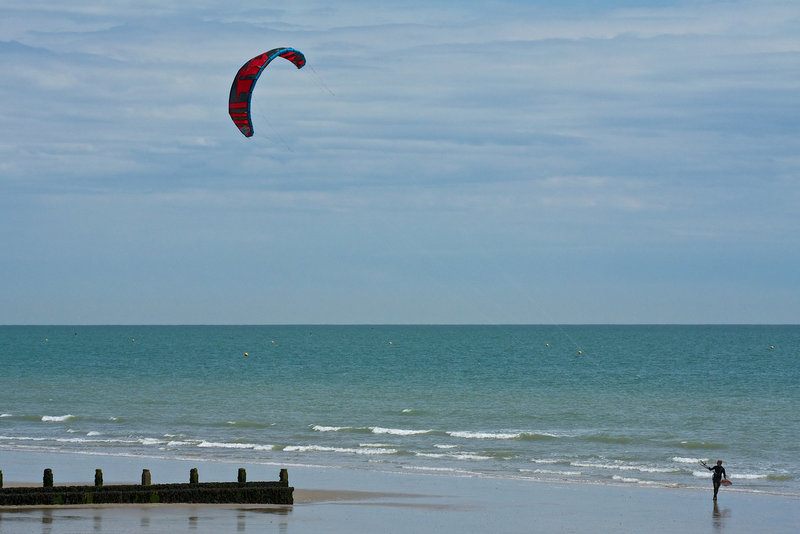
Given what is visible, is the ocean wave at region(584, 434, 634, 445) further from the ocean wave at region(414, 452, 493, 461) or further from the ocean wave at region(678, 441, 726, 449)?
the ocean wave at region(414, 452, 493, 461)

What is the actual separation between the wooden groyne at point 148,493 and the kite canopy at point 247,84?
10.8 m

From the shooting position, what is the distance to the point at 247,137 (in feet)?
96.9

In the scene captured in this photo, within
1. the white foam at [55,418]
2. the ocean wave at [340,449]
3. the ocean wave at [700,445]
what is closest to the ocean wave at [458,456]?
the ocean wave at [340,449]

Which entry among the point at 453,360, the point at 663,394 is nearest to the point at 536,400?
the point at 663,394

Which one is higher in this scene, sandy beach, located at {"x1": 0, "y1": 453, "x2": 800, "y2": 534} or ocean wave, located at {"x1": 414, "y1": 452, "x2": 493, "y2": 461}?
ocean wave, located at {"x1": 414, "y1": 452, "x2": 493, "y2": 461}

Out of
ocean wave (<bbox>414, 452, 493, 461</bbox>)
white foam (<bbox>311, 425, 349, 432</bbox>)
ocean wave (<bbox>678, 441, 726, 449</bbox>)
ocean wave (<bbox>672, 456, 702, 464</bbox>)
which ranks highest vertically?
white foam (<bbox>311, 425, 349, 432</bbox>)

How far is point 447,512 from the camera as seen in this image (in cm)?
2381

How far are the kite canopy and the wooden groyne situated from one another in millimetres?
10774

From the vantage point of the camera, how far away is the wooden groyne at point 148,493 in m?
22.0

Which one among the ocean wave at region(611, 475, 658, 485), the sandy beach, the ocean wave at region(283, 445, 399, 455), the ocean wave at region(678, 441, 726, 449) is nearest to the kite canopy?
the sandy beach

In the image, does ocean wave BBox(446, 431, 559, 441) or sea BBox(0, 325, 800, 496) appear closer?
sea BBox(0, 325, 800, 496)

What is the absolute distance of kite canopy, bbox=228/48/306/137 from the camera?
29.5 metres

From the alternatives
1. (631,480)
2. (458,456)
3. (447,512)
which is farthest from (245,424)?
(447,512)

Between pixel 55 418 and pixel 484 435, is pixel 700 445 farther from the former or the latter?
pixel 55 418
